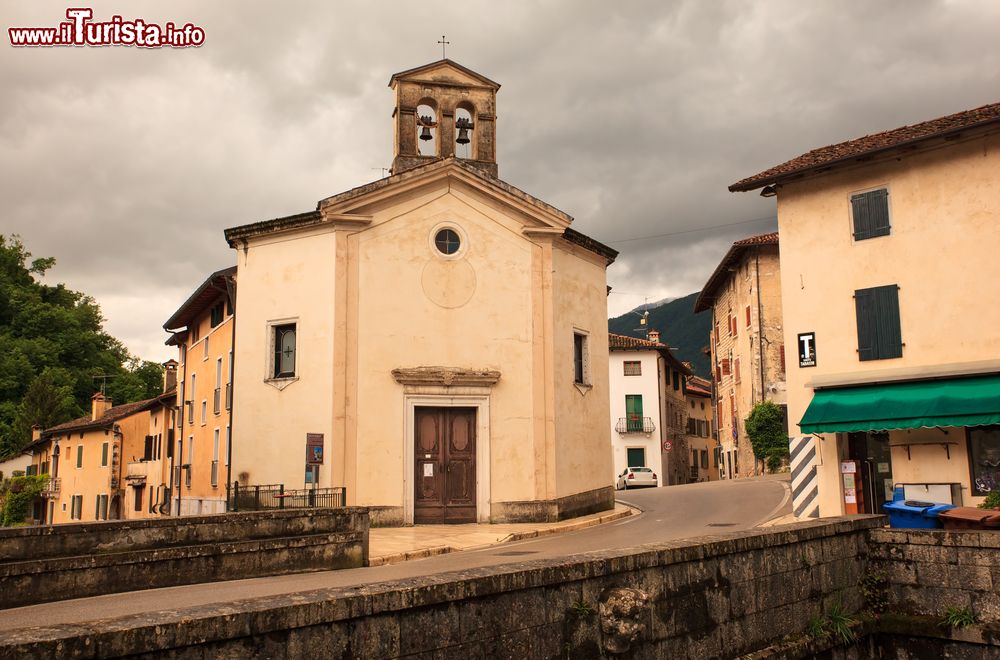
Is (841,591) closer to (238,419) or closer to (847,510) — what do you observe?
(847,510)

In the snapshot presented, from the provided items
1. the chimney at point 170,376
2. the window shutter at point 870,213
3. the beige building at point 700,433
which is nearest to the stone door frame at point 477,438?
the window shutter at point 870,213

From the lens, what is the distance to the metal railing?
63.4 ft

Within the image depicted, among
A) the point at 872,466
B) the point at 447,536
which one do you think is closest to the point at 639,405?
the point at 872,466

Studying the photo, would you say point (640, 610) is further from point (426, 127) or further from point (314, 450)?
point (426, 127)

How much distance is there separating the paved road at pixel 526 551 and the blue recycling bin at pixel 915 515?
4316 millimetres

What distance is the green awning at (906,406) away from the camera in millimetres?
16422

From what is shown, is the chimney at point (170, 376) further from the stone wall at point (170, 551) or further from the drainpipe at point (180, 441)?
the stone wall at point (170, 551)

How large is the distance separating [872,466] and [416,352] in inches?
416

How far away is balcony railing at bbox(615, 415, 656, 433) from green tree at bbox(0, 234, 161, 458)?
40.0 m

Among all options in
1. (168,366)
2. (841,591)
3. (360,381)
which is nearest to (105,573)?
(841,591)

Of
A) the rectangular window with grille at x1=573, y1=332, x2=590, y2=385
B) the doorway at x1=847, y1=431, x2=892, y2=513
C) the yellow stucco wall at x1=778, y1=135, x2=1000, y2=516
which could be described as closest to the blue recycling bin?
the yellow stucco wall at x1=778, y1=135, x2=1000, y2=516

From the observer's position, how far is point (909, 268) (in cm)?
1847

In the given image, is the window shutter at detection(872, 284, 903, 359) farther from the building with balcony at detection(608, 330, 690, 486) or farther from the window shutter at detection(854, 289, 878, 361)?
the building with balcony at detection(608, 330, 690, 486)

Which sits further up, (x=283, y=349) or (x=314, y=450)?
(x=283, y=349)
